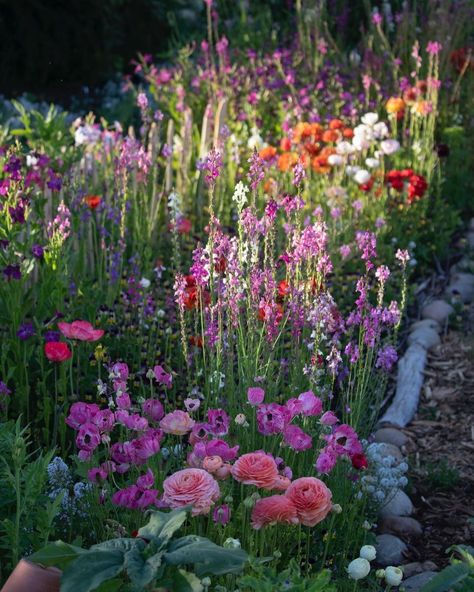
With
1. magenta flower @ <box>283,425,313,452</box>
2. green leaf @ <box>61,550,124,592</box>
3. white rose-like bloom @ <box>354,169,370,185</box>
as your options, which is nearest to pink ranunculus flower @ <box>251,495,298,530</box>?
magenta flower @ <box>283,425,313,452</box>

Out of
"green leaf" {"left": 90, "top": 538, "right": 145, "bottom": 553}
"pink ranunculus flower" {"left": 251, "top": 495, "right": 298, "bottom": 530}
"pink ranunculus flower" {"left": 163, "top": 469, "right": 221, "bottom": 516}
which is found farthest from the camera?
"pink ranunculus flower" {"left": 251, "top": 495, "right": 298, "bottom": 530}

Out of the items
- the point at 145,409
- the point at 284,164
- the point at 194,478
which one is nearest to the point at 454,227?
the point at 284,164

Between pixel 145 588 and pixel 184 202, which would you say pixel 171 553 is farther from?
pixel 184 202

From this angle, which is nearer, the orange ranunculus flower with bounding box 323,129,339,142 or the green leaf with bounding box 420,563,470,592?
the green leaf with bounding box 420,563,470,592

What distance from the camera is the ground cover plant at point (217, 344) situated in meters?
2.34

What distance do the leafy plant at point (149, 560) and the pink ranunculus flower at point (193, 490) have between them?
1.04ft

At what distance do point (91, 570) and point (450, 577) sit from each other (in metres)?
0.76

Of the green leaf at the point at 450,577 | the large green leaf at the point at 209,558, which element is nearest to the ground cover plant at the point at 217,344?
the large green leaf at the point at 209,558

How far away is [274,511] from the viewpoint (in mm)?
2289

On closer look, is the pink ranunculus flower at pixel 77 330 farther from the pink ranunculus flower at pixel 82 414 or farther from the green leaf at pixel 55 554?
the green leaf at pixel 55 554

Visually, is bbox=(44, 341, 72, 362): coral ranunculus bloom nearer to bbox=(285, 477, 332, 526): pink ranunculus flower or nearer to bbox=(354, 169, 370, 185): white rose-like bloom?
bbox=(285, 477, 332, 526): pink ranunculus flower

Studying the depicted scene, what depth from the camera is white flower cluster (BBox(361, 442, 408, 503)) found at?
3.16 m

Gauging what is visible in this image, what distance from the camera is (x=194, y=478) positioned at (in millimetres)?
2215

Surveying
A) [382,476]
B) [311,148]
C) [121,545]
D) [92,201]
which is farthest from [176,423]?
[311,148]
